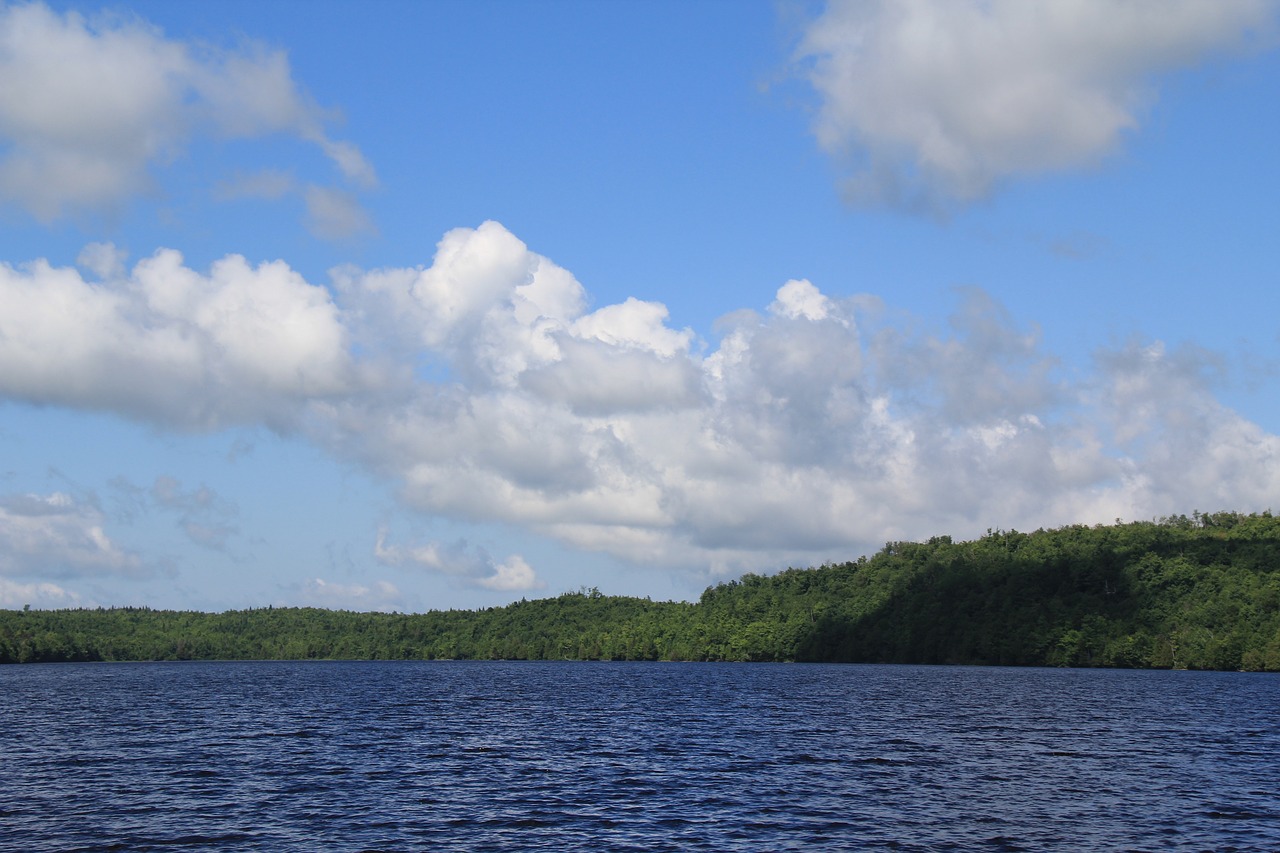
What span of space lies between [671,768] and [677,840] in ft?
72.7

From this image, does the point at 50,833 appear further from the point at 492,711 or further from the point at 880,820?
the point at 492,711

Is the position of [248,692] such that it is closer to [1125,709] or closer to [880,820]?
[1125,709]

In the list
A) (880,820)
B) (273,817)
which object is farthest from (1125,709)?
(273,817)

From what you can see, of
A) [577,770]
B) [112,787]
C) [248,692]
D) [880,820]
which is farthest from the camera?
[248,692]

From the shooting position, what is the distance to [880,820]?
5006 centimetres

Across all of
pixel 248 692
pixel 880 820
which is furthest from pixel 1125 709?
pixel 248 692

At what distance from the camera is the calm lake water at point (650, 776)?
46.5 meters

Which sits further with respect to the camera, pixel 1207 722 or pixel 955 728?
pixel 1207 722

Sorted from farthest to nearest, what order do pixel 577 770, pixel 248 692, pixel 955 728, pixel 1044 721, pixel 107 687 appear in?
pixel 107 687, pixel 248 692, pixel 1044 721, pixel 955 728, pixel 577 770

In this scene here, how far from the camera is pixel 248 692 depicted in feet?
520

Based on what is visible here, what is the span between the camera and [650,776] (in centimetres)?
6362

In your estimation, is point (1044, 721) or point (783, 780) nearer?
point (783, 780)

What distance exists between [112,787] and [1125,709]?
311 feet

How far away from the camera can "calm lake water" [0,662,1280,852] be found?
153ft
